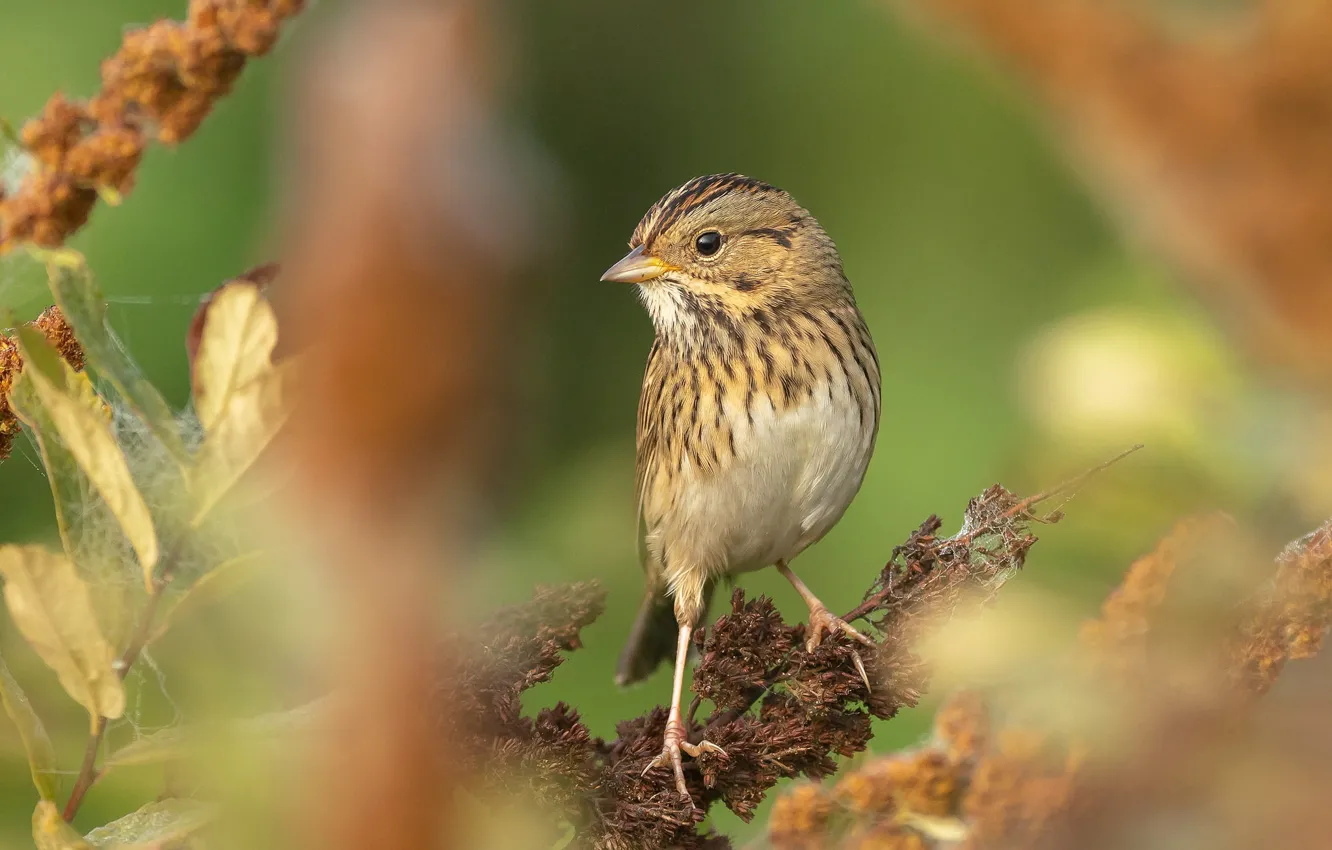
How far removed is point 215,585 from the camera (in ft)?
2.32

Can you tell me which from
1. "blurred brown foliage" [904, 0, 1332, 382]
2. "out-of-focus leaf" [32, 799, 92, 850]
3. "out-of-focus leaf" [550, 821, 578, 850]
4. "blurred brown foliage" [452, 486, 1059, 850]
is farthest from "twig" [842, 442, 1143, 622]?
"out-of-focus leaf" [32, 799, 92, 850]

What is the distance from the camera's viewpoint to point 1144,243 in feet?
4.60

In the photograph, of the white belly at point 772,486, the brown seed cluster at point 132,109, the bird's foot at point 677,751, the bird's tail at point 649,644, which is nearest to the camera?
the brown seed cluster at point 132,109

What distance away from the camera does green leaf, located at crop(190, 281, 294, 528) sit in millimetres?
711

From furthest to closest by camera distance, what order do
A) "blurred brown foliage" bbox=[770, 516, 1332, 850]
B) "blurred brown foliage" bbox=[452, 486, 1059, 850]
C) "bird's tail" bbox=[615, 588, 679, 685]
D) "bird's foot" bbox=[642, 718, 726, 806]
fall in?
"bird's tail" bbox=[615, 588, 679, 685] < "bird's foot" bbox=[642, 718, 726, 806] < "blurred brown foliage" bbox=[452, 486, 1059, 850] < "blurred brown foliage" bbox=[770, 516, 1332, 850]

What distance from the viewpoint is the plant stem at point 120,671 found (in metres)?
0.72

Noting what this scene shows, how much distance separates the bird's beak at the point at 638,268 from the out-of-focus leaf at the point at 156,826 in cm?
185

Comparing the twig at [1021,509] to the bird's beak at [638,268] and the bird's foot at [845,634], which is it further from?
the bird's beak at [638,268]

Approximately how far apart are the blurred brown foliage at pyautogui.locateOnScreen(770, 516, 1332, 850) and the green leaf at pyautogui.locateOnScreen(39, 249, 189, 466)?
1.28ft

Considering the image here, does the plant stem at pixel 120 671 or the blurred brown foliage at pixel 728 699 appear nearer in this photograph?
the plant stem at pixel 120 671

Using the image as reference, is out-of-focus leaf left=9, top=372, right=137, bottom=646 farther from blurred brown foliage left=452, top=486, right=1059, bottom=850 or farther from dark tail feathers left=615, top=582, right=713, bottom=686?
dark tail feathers left=615, top=582, right=713, bottom=686

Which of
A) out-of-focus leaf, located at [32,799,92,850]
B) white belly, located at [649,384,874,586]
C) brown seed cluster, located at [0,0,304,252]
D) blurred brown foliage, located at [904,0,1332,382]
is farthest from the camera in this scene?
white belly, located at [649,384,874,586]

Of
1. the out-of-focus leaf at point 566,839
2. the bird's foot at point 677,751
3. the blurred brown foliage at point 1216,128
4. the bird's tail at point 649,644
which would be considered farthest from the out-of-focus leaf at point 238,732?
the bird's tail at point 649,644

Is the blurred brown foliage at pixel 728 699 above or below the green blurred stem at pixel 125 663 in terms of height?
below
